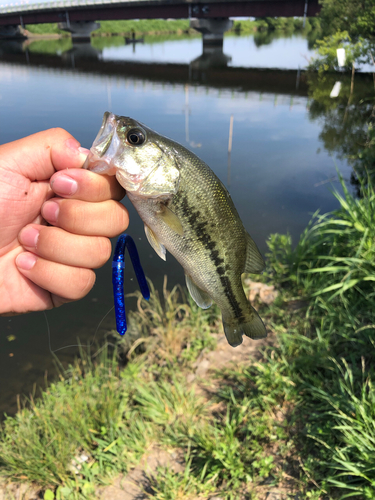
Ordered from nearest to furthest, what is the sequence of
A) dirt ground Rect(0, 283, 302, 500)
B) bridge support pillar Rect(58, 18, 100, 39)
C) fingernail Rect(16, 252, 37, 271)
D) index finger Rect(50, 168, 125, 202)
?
index finger Rect(50, 168, 125, 202) < fingernail Rect(16, 252, 37, 271) < dirt ground Rect(0, 283, 302, 500) < bridge support pillar Rect(58, 18, 100, 39)

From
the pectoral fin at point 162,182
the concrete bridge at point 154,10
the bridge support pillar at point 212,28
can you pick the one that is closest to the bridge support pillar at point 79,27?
the concrete bridge at point 154,10

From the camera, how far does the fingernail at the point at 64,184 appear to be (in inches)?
77.7

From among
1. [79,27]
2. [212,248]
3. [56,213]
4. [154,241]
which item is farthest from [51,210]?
[79,27]

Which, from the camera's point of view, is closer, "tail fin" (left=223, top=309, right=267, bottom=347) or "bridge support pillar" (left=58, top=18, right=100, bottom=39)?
"tail fin" (left=223, top=309, right=267, bottom=347)

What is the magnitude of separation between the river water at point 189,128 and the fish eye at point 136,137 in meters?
4.95

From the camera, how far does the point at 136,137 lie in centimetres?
184

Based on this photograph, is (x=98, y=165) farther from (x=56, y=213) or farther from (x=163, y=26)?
(x=163, y=26)

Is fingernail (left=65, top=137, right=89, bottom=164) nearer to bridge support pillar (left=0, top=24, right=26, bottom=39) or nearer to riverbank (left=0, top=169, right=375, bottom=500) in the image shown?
riverbank (left=0, top=169, right=375, bottom=500)

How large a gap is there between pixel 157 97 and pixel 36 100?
7.24 metres

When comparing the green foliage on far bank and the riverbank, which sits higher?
the green foliage on far bank

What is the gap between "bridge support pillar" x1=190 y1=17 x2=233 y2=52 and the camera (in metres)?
48.5

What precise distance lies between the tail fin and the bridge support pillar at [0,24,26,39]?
71245 mm

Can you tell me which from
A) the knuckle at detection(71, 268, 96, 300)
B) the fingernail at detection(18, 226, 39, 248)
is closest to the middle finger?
the fingernail at detection(18, 226, 39, 248)

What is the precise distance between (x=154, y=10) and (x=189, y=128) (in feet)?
116
